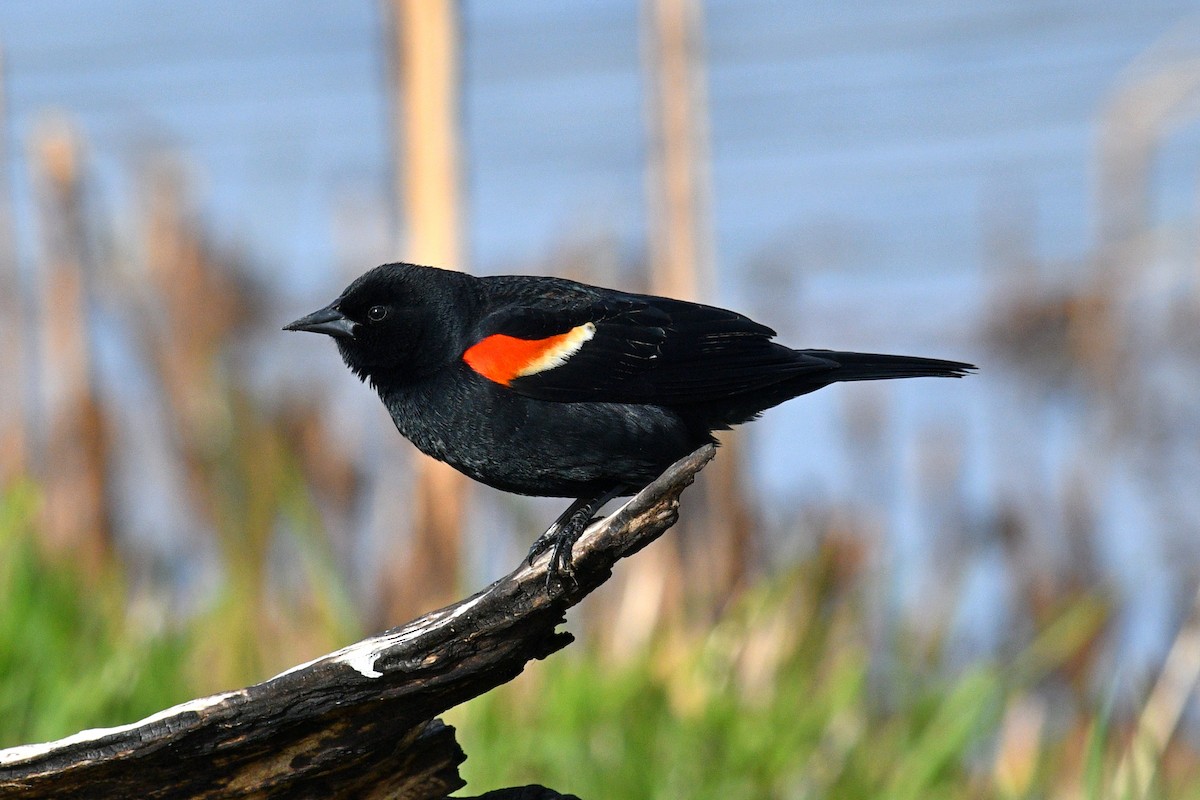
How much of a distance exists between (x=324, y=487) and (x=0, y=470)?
7.47 feet

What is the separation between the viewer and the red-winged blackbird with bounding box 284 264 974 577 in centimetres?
281

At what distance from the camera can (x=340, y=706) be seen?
2412 mm

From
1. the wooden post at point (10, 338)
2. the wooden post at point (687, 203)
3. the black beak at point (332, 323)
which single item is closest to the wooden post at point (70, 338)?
the wooden post at point (10, 338)

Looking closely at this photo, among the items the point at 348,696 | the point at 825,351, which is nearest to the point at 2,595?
the point at 348,696

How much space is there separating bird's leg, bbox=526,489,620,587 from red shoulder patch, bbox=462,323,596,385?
0.31m

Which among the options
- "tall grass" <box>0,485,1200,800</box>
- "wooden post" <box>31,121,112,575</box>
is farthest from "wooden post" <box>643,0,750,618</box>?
"wooden post" <box>31,121,112,575</box>

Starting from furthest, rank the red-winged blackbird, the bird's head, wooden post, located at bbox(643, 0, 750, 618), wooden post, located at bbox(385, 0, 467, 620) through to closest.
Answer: wooden post, located at bbox(643, 0, 750, 618) < wooden post, located at bbox(385, 0, 467, 620) < the bird's head < the red-winged blackbird

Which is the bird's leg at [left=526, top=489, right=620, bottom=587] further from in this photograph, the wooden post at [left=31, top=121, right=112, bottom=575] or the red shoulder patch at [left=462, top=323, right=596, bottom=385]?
the wooden post at [left=31, top=121, right=112, bottom=575]

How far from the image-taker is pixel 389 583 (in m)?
6.82

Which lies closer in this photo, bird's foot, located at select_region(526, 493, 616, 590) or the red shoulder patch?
bird's foot, located at select_region(526, 493, 616, 590)

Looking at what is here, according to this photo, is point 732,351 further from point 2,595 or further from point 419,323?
point 2,595

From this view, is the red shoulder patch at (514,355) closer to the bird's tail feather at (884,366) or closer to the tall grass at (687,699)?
the bird's tail feather at (884,366)

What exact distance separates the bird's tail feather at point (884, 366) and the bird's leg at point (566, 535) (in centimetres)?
54

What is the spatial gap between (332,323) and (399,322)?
17 cm
